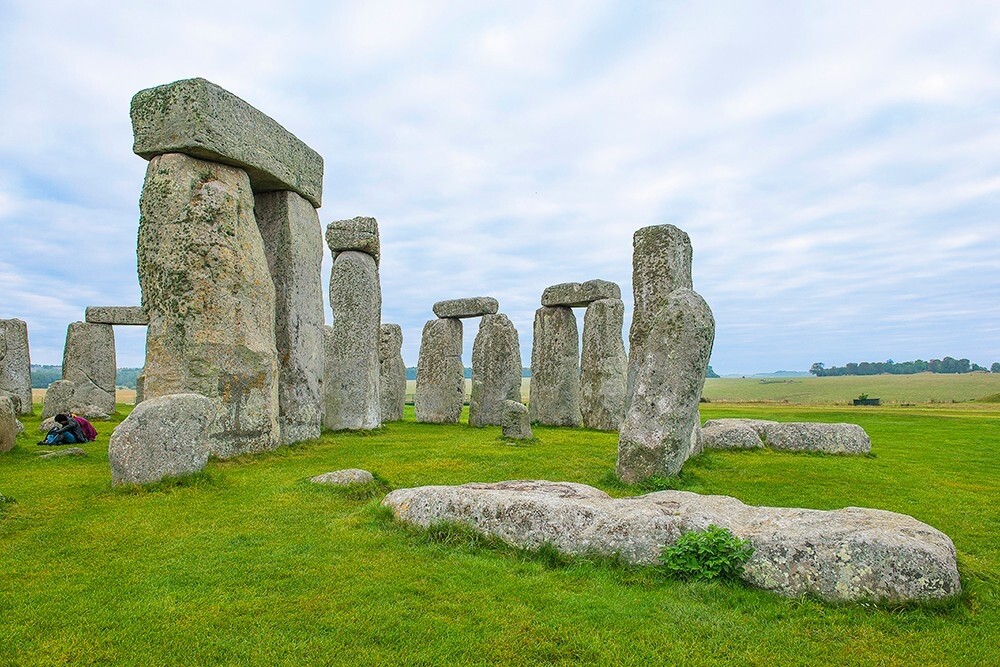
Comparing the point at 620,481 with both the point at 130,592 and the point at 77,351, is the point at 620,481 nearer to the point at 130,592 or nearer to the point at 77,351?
the point at 130,592

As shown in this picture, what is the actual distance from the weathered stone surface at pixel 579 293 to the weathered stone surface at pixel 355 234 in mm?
5783

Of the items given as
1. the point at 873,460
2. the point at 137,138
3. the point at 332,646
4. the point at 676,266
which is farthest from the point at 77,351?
the point at 873,460

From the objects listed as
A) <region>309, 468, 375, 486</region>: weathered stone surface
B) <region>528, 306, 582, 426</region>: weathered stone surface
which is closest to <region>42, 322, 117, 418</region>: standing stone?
<region>528, 306, 582, 426</region>: weathered stone surface

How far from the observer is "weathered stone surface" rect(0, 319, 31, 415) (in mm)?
20484

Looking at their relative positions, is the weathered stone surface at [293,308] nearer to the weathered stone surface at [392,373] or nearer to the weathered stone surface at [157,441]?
the weathered stone surface at [157,441]

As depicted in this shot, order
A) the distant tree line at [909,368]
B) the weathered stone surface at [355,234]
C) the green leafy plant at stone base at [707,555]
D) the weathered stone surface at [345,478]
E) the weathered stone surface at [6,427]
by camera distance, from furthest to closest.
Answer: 1. the distant tree line at [909,368]
2. the weathered stone surface at [355,234]
3. the weathered stone surface at [6,427]
4. the weathered stone surface at [345,478]
5. the green leafy plant at stone base at [707,555]

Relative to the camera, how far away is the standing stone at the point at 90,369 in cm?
1917

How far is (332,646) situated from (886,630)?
3.28m

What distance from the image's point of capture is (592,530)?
491 centimetres

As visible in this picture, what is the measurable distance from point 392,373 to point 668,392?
45.8ft

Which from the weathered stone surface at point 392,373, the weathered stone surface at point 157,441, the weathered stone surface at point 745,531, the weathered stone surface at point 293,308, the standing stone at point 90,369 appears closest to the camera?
the weathered stone surface at point 745,531

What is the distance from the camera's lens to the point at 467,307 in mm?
19766

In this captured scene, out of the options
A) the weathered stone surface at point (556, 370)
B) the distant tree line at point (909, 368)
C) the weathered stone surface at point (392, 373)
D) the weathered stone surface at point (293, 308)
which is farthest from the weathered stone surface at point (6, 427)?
the distant tree line at point (909, 368)

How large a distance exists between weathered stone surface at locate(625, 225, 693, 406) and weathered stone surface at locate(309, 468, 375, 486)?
612cm
